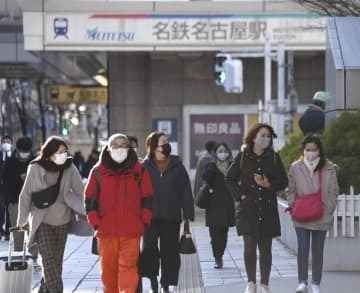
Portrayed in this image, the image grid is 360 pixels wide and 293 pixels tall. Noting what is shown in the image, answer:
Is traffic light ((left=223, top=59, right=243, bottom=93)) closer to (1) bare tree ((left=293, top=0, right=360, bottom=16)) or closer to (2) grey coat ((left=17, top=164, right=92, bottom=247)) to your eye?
(1) bare tree ((left=293, top=0, right=360, bottom=16))

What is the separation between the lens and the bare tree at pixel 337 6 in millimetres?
14477

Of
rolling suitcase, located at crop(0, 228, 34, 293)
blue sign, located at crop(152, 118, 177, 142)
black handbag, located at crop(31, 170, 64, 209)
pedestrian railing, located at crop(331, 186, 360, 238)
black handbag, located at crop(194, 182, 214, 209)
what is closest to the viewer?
rolling suitcase, located at crop(0, 228, 34, 293)

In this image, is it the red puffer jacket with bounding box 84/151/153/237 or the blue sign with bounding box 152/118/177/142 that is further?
the blue sign with bounding box 152/118/177/142

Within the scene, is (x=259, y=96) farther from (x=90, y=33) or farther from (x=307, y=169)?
(x=307, y=169)

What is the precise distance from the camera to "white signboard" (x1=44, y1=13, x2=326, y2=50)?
22875mm

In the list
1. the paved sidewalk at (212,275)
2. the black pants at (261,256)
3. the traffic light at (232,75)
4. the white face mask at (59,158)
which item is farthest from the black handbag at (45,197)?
the traffic light at (232,75)

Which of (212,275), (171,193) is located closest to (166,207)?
(171,193)

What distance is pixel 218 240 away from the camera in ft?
41.1

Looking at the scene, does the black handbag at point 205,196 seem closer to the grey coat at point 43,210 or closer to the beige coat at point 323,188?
the beige coat at point 323,188

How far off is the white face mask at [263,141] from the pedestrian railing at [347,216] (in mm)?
1920

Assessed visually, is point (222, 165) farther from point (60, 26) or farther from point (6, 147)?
point (60, 26)

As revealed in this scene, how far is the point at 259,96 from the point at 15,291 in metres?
17.4

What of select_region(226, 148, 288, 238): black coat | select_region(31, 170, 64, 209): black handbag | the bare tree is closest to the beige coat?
select_region(226, 148, 288, 238): black coat

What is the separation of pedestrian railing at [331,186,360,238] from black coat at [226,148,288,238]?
70.3 inches
